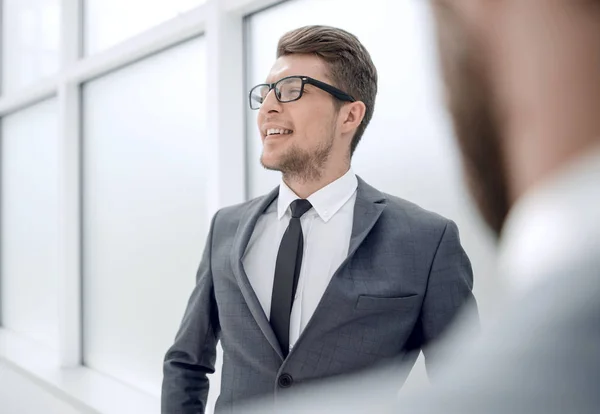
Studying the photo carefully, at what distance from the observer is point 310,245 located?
1217mm

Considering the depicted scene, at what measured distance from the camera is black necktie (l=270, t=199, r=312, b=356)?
1.15 meters

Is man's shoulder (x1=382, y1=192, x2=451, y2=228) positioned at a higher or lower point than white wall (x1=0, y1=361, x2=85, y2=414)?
higher

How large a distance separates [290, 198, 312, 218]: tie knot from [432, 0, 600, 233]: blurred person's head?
950 mm

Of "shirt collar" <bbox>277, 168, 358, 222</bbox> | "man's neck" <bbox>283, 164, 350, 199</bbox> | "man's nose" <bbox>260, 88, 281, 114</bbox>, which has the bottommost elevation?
"shirt collar" <bbox>277, 168, 358, 222</bbox>

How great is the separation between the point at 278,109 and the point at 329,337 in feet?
1.54

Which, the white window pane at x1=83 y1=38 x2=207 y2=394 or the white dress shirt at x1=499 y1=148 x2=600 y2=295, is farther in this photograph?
the white window pane at x1=83 y1=38 x2=207 y2=394

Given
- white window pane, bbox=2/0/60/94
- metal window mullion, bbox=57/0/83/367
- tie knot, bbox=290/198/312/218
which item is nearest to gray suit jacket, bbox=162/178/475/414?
tie knot, bbox=290/198/312/218

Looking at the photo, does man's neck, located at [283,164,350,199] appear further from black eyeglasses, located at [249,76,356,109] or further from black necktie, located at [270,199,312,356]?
black eyeglasses, located at [249,76,356,109]

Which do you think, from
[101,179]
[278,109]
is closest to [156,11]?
[101,179]

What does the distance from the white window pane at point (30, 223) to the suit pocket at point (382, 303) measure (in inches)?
109

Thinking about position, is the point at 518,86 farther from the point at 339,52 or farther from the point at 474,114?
the point at 339,52

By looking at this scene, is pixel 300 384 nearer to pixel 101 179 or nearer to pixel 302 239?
pixel 302 239

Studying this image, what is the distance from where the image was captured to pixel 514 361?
0.69 ft

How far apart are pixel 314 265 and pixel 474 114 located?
944 millimetres
